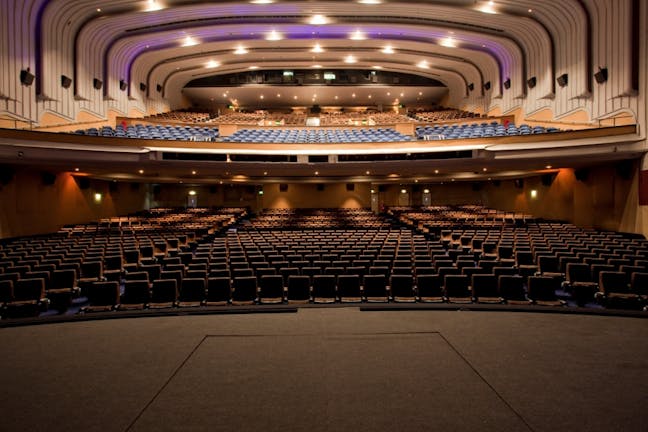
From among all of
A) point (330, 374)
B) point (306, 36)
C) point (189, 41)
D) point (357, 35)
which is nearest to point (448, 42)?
point (357, 35)

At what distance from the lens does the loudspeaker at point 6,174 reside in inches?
482

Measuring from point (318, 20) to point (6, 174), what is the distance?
557 inches

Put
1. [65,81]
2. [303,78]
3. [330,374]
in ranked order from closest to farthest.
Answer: [330,374]
[65,81]
[303,78]

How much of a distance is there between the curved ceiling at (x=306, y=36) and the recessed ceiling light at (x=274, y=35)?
2.1 inches

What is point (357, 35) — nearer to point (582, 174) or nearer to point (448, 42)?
point (448, 42)

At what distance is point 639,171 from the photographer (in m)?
11.7

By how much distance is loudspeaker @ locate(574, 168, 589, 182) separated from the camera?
14.6 meters

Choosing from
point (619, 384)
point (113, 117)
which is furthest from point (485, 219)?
point (113, 117)

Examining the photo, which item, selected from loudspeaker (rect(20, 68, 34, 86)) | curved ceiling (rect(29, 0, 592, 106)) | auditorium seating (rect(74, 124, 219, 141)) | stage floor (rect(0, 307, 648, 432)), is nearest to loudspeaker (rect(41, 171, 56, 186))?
auditorium seating (rect(74, 124, 219, 141))

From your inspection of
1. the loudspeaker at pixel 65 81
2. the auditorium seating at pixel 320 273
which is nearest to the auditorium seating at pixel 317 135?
the loudspeaker at pixel 65 81

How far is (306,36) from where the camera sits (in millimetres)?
20672

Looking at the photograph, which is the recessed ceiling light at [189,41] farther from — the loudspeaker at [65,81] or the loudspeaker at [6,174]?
the loudspeaker at [6,174]

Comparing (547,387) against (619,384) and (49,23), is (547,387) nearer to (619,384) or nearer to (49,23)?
(619,384)

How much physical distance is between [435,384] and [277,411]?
39.6 inches
